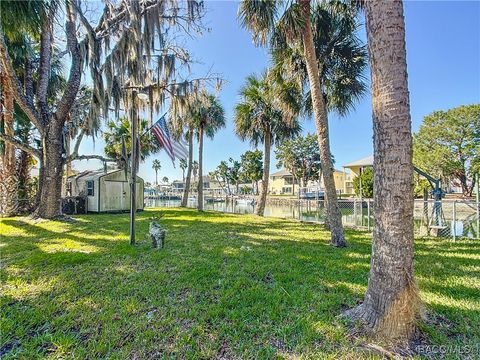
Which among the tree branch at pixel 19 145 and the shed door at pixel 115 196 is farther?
the shed door at pixel 115 196

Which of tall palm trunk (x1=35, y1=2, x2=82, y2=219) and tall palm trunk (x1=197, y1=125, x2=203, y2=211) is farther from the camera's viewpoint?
tall palm trunk (x1=197, y1=125, x2=203, y2=211)

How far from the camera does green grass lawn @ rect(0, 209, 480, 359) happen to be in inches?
82.7

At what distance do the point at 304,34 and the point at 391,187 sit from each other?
16.5 feet

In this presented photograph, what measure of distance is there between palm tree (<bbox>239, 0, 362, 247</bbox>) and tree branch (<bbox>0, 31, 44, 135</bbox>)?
6526 mm

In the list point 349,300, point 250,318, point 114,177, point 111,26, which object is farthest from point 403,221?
point 114,177

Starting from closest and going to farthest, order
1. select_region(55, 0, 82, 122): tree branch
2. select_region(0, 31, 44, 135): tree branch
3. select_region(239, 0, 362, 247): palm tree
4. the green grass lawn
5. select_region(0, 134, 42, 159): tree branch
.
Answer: the green grass lawn → select_region(239, 0, 362, 247): palm tree → select_region(0, 31, 44, 135): tree branch → select_region(0, 134, 42, 159): tree branch → select_region(55, 0, 82, 122): tree branch

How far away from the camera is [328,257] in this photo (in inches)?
184

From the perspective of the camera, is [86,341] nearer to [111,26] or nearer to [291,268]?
[291,268]

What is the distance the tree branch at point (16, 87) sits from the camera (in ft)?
23.5

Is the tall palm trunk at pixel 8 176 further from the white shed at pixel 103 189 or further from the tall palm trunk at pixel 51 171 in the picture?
the white shed at pixel 103 189

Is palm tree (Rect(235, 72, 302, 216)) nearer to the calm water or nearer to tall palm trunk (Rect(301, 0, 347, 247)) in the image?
the calm water

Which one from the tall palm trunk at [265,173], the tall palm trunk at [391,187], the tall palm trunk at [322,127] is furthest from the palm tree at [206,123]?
the tall palm trunk at [391,187]

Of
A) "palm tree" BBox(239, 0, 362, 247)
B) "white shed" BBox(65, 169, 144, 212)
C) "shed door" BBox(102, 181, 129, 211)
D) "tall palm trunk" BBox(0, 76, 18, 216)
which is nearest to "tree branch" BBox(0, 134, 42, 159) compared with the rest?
"tall palm trunk" BBox(0, 76, 18, 216)

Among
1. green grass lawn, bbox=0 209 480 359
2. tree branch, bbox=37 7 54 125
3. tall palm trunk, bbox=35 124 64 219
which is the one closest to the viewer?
green grass lawn, bbox=0 209 480 359
